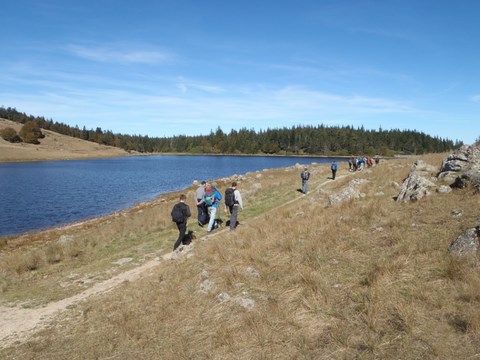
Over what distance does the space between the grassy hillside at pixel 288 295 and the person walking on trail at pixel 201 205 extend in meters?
5.09

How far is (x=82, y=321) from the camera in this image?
10.4 meters

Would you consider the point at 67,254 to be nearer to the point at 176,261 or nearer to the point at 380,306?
the point at 176,261

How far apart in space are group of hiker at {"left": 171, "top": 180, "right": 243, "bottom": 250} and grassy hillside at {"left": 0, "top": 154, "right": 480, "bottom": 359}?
163cm

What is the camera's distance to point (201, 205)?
69.3 feet

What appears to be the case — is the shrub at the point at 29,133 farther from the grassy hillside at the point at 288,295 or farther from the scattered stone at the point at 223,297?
the scattered stone at the point at 223,297

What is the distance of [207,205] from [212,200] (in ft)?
3.06

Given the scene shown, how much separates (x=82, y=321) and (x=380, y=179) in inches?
848

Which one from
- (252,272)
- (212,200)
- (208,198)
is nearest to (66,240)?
(208,198)

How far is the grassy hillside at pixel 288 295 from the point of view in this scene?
717 cm

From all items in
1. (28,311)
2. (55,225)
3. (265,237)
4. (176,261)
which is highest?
(265,237)

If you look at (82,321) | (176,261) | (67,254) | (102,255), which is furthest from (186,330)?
(67,254)

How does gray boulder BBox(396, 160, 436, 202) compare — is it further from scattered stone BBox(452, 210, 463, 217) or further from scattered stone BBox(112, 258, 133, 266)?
scattered stone BBox(112, 258, 133, 266)

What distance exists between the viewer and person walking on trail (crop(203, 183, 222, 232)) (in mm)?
19812

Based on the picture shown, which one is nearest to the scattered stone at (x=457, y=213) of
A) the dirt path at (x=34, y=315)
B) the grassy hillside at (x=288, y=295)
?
the grassy hillside at (x=288, y=295)
